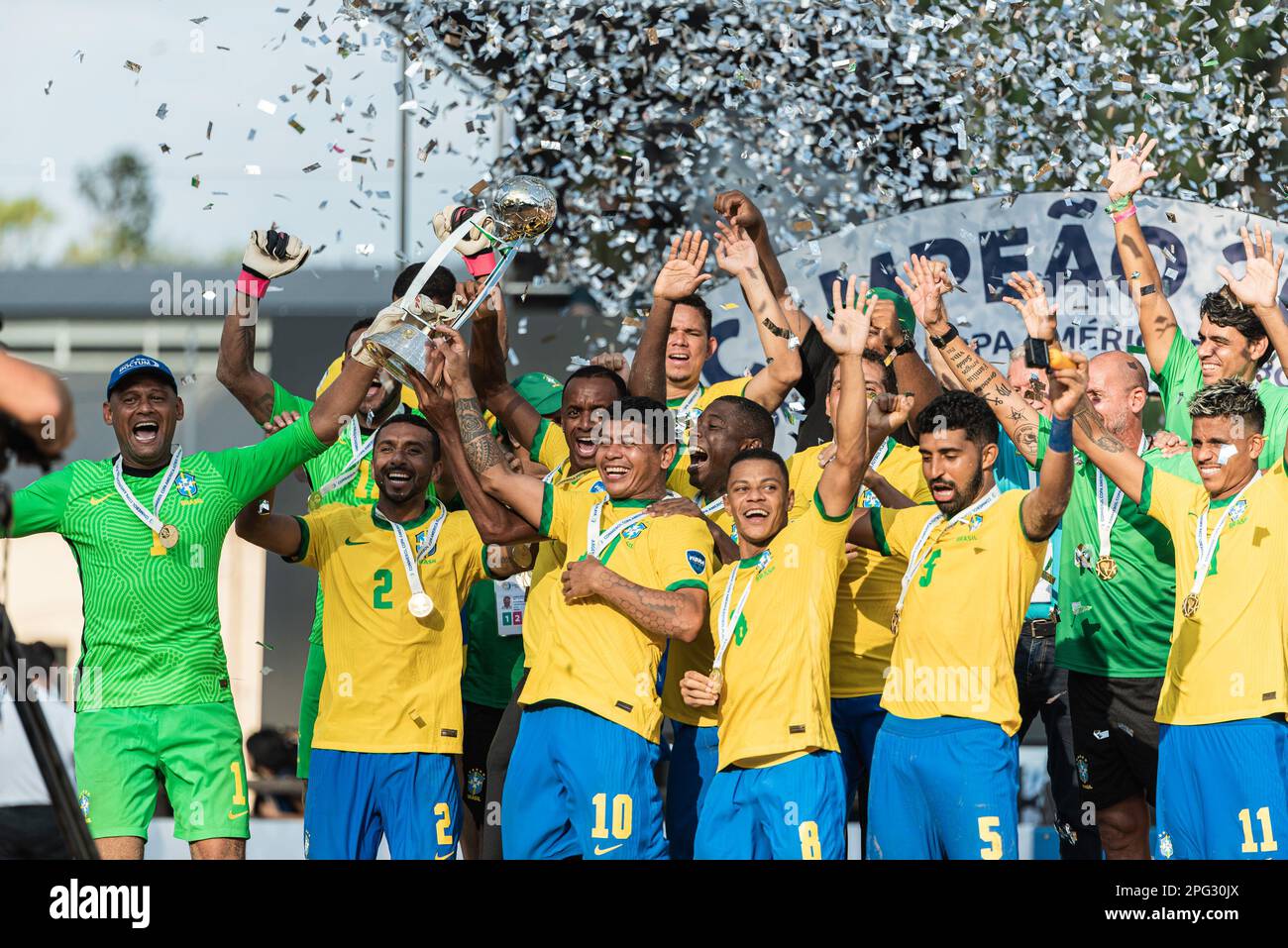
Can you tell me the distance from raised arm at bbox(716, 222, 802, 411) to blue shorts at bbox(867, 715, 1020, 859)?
59.2 inches

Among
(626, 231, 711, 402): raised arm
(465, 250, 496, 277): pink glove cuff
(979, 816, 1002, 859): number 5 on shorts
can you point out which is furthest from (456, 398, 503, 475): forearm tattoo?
(979, 816, 1002, 859): number 5 on shorts

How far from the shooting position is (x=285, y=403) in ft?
21.1

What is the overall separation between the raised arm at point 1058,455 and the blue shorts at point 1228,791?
86 centimetres

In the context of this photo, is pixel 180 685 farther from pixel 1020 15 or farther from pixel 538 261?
pixel 1020 15

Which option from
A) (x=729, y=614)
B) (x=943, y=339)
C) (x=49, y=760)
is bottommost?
(x=49, y=760)

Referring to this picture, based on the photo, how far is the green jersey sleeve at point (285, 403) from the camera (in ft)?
21.0

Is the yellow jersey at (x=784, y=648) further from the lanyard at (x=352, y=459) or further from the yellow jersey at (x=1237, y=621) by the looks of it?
the lanyard at (x=352, y=459)

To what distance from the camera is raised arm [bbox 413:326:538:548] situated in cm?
559

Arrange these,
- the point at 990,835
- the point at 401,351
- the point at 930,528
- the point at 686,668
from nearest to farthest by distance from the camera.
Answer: the point at 990,835, the point at 401,351, the point at 930,528, the point at 686,668

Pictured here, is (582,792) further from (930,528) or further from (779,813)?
(930,528)

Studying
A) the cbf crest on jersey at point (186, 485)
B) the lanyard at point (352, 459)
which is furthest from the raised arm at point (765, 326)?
the cbf crest on jersey at point (186, 485)

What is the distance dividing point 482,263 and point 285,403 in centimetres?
114

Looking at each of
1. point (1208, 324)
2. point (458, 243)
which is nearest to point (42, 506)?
point (458, 243)
